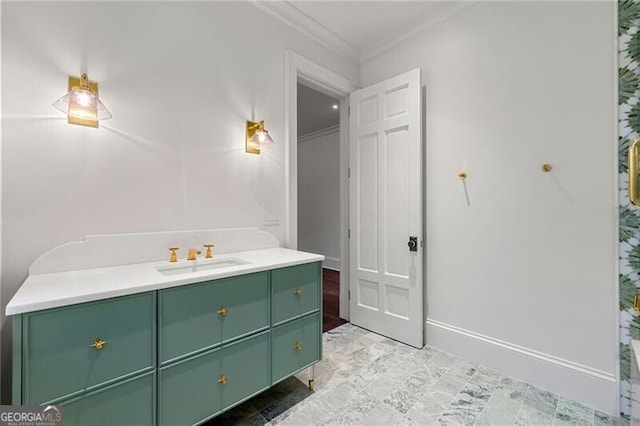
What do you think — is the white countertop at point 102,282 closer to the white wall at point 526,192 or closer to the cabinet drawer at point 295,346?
the cabinet drawer at point 295,346

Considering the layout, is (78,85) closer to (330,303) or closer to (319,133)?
(330,303)

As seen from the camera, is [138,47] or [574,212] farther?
[574,212]

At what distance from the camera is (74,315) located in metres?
1.04

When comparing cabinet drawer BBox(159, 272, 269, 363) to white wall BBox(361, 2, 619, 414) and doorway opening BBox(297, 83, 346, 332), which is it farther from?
doorway opening BBox(297, 83, 346, 332)

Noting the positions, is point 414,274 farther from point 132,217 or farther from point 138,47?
point 138,47

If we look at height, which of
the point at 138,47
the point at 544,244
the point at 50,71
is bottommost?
the point at 544,244

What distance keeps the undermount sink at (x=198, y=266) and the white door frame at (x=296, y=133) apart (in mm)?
618

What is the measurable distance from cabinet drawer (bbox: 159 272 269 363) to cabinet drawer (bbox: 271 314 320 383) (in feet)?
0.57

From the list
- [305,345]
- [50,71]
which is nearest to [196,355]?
[305,345]

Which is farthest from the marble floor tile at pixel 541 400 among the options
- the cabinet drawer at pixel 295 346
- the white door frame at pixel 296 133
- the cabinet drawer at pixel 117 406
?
the cabinet drawer at pixel 117 406

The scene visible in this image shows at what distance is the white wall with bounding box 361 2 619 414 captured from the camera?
1708 millimetres

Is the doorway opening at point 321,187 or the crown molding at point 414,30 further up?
the crown molding at point 414,30

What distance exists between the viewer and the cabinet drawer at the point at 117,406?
1052 millimetres

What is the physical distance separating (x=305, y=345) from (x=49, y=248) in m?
1.47
